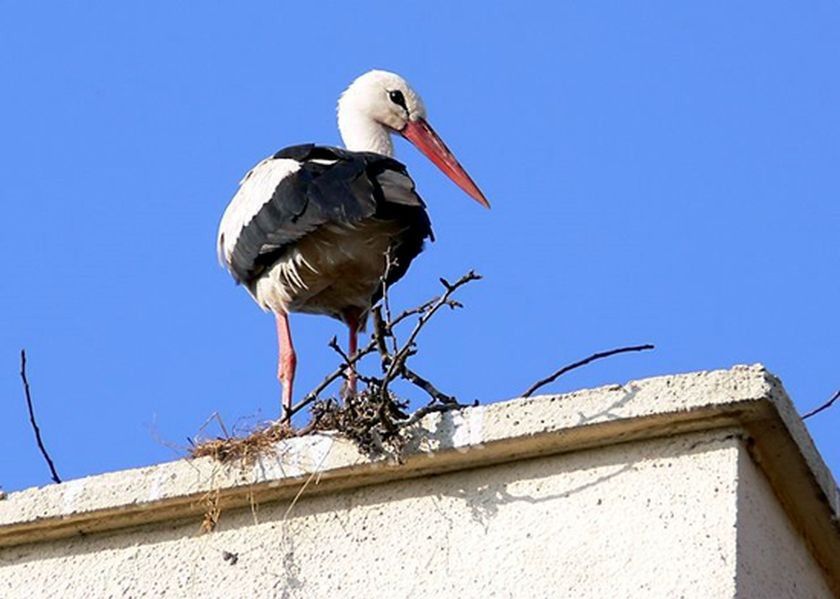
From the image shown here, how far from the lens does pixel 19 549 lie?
530 cm

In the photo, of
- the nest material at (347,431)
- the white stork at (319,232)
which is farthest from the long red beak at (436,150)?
the nest material at (347,431)

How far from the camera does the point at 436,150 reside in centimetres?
927

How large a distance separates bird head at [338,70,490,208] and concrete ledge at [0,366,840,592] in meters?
4.19

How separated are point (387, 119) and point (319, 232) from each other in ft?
5.86

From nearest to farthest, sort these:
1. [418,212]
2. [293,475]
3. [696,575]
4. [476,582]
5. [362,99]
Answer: [696,575], [476,582], [293,475], [418,212], [362,99]

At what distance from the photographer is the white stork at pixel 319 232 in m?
7.38

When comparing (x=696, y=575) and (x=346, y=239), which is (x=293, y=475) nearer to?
(x=696, y=575)

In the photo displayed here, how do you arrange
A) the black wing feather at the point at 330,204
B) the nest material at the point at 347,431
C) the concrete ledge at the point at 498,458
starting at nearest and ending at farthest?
the concrete ledge at the point at 498,458 → the nest material at the point at 347,431 → the black wing feather at the point at 330,204

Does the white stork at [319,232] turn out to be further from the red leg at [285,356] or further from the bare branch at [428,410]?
the bare branch at [428,410]

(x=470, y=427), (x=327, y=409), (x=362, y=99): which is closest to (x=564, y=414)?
(x=470, y=427)

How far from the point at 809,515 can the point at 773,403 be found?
0.50 m

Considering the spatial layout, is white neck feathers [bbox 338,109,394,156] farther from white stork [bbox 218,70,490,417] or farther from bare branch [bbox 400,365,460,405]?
bare branch [bbox 400,365,460,405]

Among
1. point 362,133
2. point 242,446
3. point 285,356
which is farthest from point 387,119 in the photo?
point 242,446

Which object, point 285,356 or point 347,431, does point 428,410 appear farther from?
point 285,356
